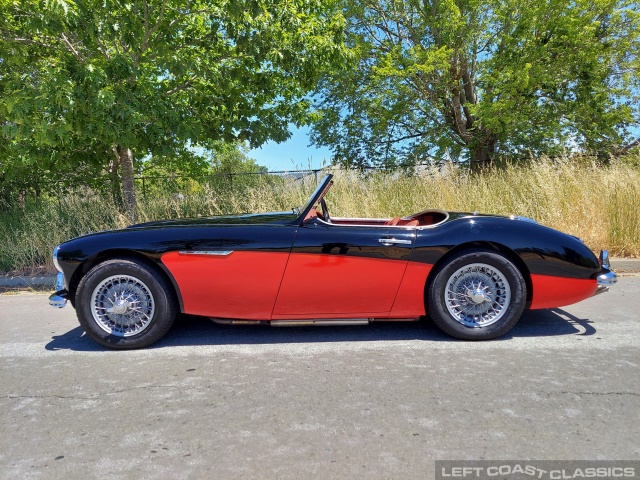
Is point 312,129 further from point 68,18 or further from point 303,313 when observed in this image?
point 303,313

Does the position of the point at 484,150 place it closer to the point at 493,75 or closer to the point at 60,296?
the point at 493,75

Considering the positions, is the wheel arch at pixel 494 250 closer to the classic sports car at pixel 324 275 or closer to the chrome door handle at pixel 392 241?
the classic sports car at pixel 324 275

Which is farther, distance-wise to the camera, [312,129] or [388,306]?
[312,129]

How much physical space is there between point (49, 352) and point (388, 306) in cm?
281

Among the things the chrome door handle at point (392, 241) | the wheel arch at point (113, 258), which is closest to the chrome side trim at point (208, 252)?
the wheel arch at point (113, 258)

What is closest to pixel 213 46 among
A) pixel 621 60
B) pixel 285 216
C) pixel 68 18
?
pixel 68 18

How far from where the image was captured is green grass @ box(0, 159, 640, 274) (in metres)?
7.52

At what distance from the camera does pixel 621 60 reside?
12625 millimetres

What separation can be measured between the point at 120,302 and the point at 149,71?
204 inches

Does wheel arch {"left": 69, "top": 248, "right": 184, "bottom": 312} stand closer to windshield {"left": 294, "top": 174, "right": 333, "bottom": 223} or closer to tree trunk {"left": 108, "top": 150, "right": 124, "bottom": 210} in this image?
windshield {"left": 294, "top": 174, "right": 333, "bottom": 223}

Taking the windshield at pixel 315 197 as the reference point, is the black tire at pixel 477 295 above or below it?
below

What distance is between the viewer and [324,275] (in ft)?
11.6

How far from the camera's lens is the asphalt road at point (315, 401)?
2.14 meters

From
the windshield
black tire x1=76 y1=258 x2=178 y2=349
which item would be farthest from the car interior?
black tire x1=76 y1=258 x2=178 y2=349
